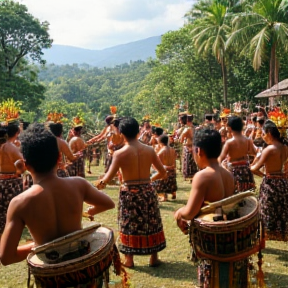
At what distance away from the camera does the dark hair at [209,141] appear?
136 inches

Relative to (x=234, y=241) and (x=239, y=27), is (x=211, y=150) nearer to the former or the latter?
(x=234, y=241)

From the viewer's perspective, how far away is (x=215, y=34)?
2947 centimetres

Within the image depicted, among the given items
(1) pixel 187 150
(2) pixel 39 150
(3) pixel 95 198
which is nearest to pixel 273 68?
(1) pixel 187 150

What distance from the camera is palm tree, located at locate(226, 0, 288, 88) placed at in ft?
69.8

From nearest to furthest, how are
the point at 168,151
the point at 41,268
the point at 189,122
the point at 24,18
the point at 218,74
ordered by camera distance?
the point at 41,268 < the point at 168,151 < the point at 189,122 < the point at 24,18 < the point at 218,74

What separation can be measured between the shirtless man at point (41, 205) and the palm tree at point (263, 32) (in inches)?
798

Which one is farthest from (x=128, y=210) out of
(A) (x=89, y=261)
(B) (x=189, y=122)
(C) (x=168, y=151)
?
(B) (x=189, y=122)

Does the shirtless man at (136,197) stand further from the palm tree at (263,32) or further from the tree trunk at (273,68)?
the tree trunk at (273,68)

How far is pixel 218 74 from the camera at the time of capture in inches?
1284

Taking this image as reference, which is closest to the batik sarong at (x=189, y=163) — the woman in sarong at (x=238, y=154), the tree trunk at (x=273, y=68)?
the woman in sarong at (x=238, y=154)

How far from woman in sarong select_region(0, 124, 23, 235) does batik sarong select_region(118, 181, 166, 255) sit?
2.01 m

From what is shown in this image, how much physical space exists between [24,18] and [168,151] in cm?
2345

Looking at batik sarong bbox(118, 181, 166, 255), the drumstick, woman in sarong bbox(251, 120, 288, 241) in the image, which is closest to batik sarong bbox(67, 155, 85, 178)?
batik sarong bbox(118, 181, 166, 255)

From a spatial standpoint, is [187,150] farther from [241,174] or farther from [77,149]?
[241,174]
